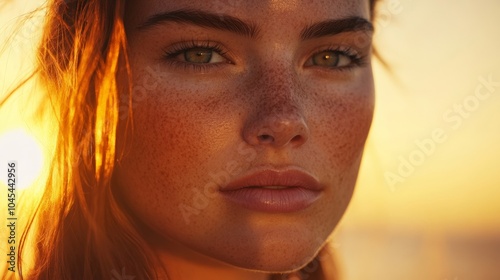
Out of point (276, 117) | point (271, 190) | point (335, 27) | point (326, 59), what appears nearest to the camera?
point (276, 117)

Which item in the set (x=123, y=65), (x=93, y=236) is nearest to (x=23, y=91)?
(x=123, y=65)

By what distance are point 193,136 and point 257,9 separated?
15.7 inches

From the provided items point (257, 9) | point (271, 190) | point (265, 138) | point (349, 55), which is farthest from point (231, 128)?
point (349, 55)

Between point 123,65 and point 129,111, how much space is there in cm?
15

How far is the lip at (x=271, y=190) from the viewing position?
172 centimetres

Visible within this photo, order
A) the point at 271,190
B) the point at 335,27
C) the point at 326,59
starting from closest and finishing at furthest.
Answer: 1. the point at 271,190
2. the point at 335,27
3. the point at 326,59

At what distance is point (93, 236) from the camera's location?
1.86m

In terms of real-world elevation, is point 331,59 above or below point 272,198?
above

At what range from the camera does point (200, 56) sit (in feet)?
5.94

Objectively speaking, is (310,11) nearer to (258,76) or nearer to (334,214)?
(258,76)

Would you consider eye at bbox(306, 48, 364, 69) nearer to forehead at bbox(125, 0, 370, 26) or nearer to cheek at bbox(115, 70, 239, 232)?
forehead at bbox(125, 0, 370, 26)

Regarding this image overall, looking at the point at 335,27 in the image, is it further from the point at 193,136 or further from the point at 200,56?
the point at 193,136

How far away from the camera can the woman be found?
171 centimetres

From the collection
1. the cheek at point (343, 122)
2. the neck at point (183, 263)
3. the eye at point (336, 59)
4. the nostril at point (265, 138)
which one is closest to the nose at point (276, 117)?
the nostril at point (265, 138)
